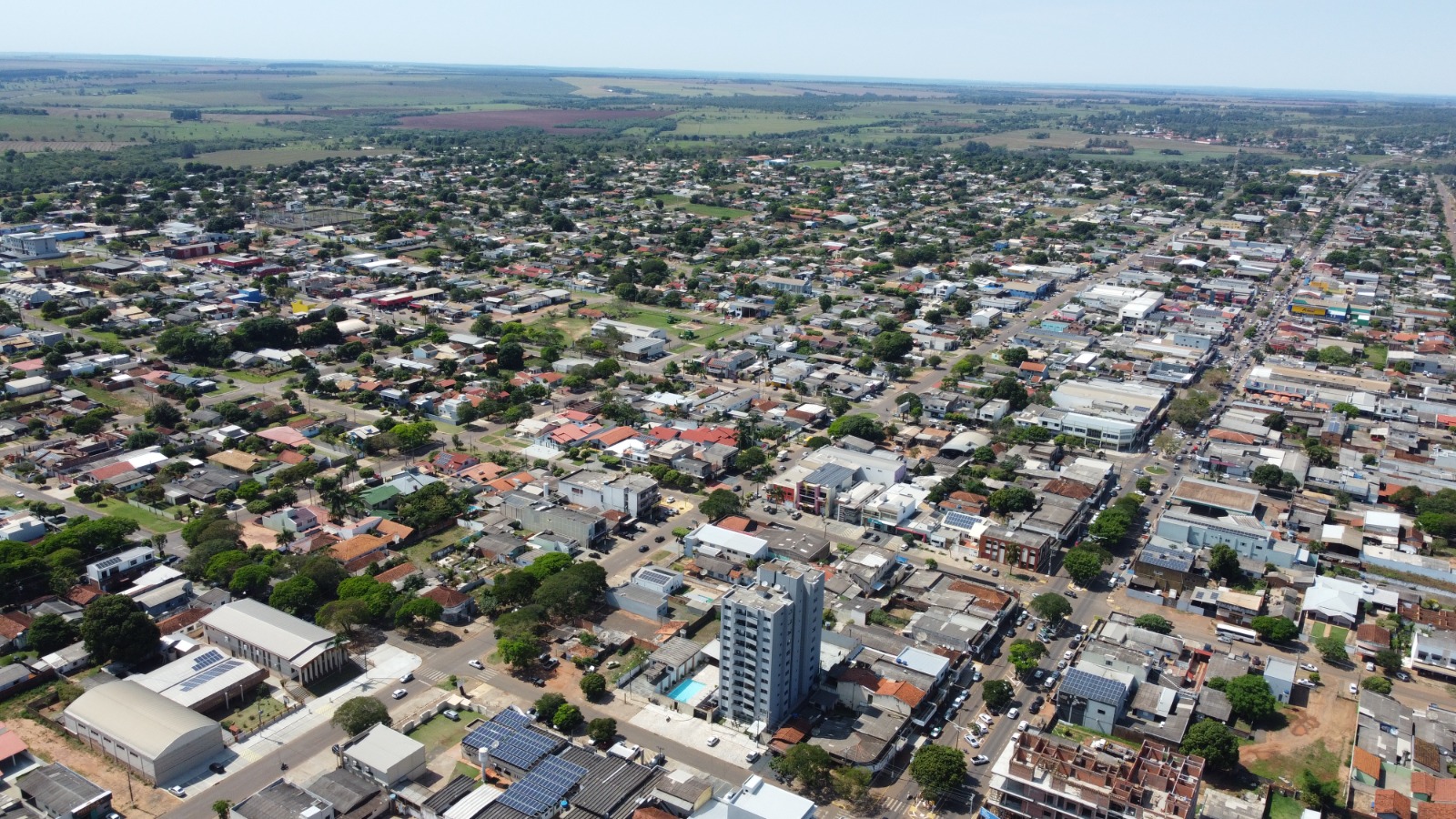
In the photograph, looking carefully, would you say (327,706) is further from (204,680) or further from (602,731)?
(602,731)

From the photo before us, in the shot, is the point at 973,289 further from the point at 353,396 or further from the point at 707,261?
the point at 353,396

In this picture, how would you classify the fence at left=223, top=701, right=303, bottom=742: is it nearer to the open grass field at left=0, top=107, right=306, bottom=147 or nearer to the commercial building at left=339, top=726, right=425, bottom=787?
the commercial building at left=339, top=726, right=425, bottom=787

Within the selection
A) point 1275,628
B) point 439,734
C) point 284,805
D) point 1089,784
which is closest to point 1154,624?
point 1275,628

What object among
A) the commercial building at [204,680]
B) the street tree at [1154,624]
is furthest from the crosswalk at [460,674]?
the street tree at [1154,624]

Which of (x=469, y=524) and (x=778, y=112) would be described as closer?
(x=469, y=524)

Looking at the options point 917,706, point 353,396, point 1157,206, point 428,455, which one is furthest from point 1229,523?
point 1157,206

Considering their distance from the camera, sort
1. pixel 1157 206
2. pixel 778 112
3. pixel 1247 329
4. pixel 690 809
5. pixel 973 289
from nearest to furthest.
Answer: pixel 690 809
pixel 1247 329
pixel 973 289
pixel 1157 206
pixel 778 112

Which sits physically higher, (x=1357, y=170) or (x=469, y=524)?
(x=1357, y=170)
